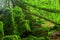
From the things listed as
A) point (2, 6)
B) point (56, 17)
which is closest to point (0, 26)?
point (2, 6)

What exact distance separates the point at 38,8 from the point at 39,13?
235 mm

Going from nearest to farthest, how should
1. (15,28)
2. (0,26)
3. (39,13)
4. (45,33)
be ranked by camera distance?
(0,26) < (15,28) < (45,33) < (39,13)

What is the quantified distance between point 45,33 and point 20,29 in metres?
0.68

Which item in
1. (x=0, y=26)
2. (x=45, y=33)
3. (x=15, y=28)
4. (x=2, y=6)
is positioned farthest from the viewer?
(x=2, y=6)

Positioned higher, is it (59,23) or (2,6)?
(2,6)

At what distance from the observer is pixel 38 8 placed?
4457mm

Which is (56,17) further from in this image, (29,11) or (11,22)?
(11,22)

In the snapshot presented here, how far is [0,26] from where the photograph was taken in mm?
3014

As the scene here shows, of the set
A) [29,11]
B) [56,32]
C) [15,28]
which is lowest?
[56,32]

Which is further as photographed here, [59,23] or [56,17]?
[56,17]

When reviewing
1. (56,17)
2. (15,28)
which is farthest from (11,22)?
(56,17)

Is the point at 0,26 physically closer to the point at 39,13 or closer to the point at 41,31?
the point at 41,31

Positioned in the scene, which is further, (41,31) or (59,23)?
(59,23)

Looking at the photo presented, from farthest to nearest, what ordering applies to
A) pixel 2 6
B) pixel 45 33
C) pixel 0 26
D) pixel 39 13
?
pixel 39 13, pixel 2 6, pixel 45 33, pixel 0 26
